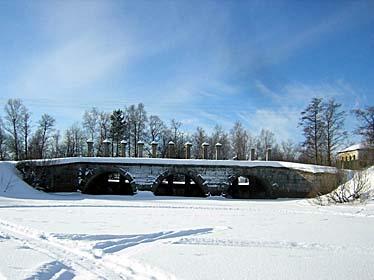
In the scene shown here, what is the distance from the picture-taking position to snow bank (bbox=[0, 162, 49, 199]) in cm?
1994

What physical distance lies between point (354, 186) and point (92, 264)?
15794 millimetres

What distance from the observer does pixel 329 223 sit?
1091 centimetres

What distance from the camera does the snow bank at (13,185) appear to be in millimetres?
19938

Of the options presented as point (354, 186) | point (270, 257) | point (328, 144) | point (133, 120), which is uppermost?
point (133, 120)

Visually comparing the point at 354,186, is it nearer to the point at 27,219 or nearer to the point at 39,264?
the point at 27,219

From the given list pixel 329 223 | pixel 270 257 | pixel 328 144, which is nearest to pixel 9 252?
pixel 270 257

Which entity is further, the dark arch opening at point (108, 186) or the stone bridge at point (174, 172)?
the dark arch opening at point (108, 186)

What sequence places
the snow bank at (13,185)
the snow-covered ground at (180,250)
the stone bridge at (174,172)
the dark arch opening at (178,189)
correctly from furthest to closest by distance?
the dark arch opening at (178,189) < the stone bridge at (174,172) < the snow bank at (13,185) < the snow-covered ground at (180,250)

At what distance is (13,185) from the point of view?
68.8 ft

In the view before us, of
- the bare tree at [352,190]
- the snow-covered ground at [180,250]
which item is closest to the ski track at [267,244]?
the snow-covered ground at [180,250]

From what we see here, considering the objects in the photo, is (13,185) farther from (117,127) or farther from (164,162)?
(117,127)

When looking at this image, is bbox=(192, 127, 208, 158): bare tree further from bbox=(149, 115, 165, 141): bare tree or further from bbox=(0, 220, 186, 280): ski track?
bbox=(0, 220, 186, 280): ski track

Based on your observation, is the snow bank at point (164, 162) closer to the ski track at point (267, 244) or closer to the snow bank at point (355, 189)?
the snow bank at point (355, 189)

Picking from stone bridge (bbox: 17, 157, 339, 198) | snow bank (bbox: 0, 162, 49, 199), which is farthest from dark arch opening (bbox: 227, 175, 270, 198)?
snow bank (bbox: 0, 162, 49, 199)
